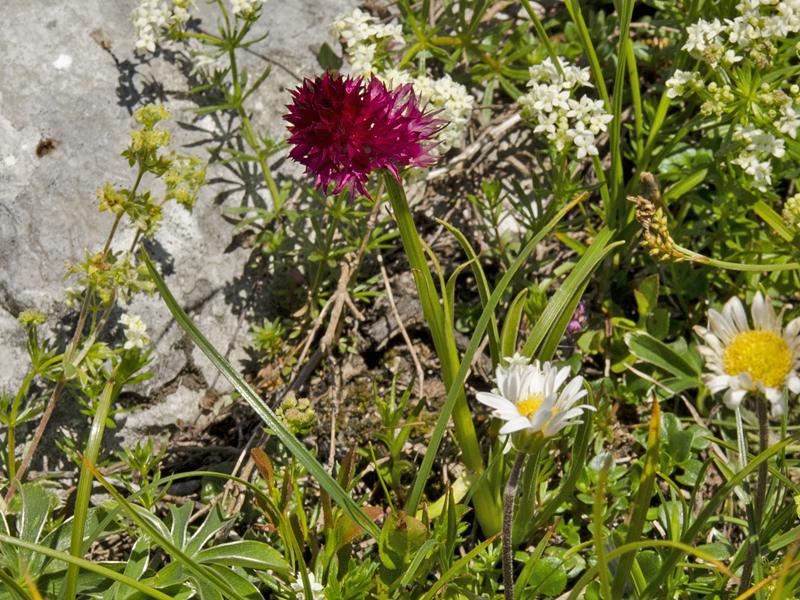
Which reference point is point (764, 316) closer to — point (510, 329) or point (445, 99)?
point (510, 329)

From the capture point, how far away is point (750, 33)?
2303mm

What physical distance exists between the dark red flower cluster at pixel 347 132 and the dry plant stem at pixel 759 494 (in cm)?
89

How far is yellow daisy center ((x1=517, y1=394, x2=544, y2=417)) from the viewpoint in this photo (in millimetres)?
1621

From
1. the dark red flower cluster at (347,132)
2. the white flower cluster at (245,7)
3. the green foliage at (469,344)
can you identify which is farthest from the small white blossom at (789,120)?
the white flower cluster at (245,7)

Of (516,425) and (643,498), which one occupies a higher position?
(516,425)

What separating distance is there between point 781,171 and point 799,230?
1.40 ft

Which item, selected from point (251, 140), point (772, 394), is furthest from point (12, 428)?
point (772, 394)

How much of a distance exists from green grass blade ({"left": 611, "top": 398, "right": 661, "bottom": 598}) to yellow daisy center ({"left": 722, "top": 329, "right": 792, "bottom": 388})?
A: 0.16 meters

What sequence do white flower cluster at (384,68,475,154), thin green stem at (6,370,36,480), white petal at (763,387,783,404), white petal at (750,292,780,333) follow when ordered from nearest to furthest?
white petal at (763,387,783,404) → white petal at (750,292,780,333) → thin green stem at (6,370,36,480) → white flower cluster at (384,68,475,154)

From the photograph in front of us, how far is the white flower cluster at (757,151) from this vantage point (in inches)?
90.7

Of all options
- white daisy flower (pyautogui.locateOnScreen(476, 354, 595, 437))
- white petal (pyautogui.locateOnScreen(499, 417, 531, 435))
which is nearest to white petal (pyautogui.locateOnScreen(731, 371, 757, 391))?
white daisy flower (pyautogui.locateOnScreen(476, 354, 595, 437))

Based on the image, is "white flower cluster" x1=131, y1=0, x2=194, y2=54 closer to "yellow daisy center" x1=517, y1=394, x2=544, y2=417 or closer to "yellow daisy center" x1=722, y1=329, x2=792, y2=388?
"yellow daisy center" x1=517, y1=394, x2=544, y2=417

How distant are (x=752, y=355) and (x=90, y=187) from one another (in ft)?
7.06

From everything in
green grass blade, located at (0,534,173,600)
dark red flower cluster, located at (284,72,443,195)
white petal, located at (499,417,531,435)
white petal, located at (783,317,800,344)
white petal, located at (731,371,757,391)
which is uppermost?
dark red flower cluster, located at (284,72,443,195)
